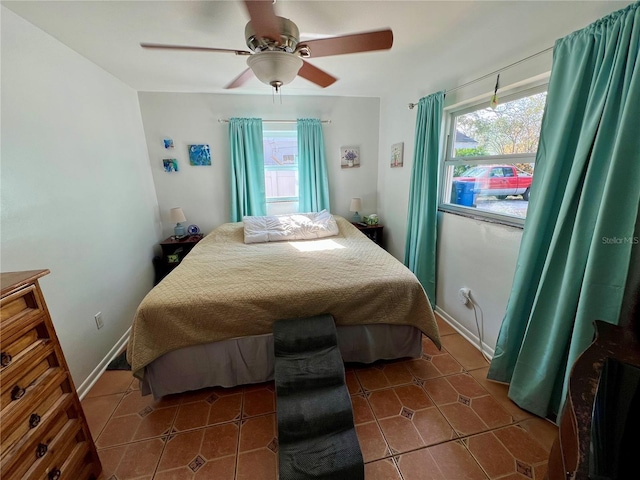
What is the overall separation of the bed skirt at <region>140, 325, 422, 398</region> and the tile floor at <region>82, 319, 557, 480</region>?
11 centimetres

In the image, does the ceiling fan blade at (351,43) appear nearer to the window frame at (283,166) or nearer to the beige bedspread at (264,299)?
the beige bedspread at (264,299)

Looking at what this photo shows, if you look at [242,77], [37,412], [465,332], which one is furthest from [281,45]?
[465,332]

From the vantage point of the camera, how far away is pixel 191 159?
10.6 ft

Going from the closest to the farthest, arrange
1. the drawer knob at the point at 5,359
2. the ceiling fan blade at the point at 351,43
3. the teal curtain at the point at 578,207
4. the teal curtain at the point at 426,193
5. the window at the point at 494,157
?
the drawer knob at the point at 5,359 < the teal curtain at the point at 578,207 < the ceiling fan blade at the point at 351,43 < the window at the point at 494,157 < the teal curtain at the point at 426,193

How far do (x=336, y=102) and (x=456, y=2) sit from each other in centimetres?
202

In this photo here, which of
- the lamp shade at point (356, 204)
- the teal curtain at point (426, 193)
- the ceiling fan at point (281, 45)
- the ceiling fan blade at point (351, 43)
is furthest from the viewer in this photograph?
the lamp shade at point (356, 204)

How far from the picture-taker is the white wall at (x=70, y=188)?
147 cm

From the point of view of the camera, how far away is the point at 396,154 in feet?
10.2

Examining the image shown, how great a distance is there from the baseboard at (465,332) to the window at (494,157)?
0.99 metres

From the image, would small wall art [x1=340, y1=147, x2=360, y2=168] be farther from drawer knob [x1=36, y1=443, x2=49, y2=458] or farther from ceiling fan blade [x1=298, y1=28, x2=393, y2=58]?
drawer knob [x1=36, y1=443, x2=49, y2=458]

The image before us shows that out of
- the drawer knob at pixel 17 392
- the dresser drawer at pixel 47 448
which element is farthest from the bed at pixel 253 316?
the drawer knob at pixel 17 392

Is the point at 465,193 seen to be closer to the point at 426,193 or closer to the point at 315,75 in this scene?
the point at 426,193

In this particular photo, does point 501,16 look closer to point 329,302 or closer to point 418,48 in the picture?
point 418,48

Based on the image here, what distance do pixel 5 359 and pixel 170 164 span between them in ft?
9.02
